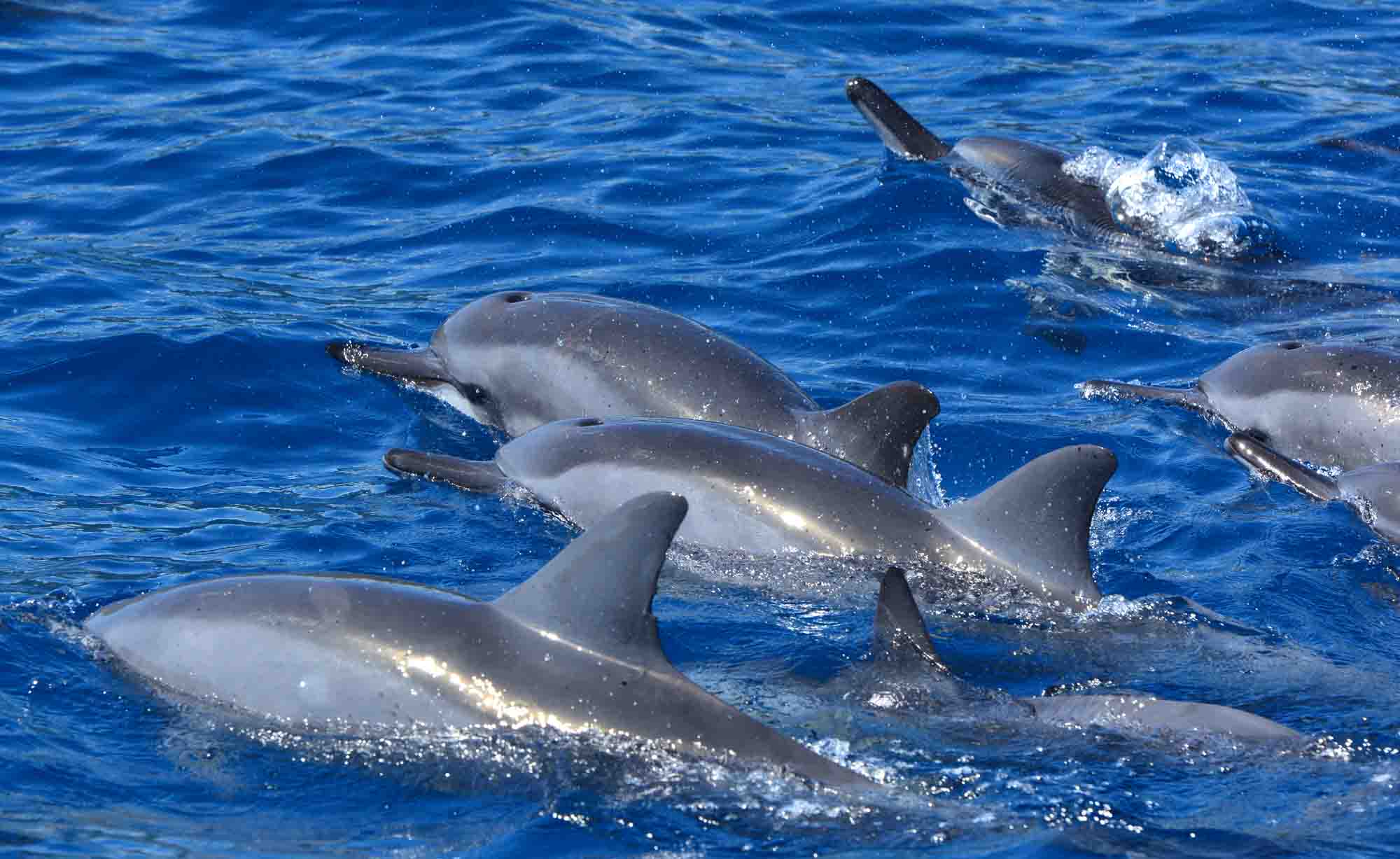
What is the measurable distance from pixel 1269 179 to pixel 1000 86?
3561 millimetres

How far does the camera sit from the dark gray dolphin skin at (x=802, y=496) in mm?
7660

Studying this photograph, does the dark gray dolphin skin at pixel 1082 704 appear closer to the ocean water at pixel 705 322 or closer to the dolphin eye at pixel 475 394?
the ocean water at pixel 705 322

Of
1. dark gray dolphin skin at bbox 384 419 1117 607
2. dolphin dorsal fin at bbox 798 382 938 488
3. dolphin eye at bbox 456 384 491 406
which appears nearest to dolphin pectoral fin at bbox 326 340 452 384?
dolphin eye at bbox 456 384 491 406

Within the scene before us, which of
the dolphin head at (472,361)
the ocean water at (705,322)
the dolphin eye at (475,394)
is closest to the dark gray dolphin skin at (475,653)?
the ocean water at (705,322)

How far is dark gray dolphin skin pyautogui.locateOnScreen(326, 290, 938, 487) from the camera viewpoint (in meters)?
8.55

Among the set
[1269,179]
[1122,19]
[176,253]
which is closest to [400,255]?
[176,253]

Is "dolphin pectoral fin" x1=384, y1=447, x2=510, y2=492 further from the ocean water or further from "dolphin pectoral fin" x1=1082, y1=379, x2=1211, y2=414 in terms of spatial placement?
"dolphin pectoral fin" x1=1082, y1=379, x2=1211, y2=414

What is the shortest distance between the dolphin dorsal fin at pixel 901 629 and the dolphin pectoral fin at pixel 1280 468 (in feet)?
11.8

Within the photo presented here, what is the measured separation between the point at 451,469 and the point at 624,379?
0.99 m

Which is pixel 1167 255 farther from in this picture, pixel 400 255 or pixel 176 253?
pixel 176 253

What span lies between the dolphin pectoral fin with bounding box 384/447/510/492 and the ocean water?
0.18 m

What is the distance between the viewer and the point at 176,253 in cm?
1314

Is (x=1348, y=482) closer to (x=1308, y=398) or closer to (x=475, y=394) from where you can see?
(x=1308, y=398)

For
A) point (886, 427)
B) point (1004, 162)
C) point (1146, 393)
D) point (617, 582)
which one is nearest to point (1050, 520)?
point (886, 427)
